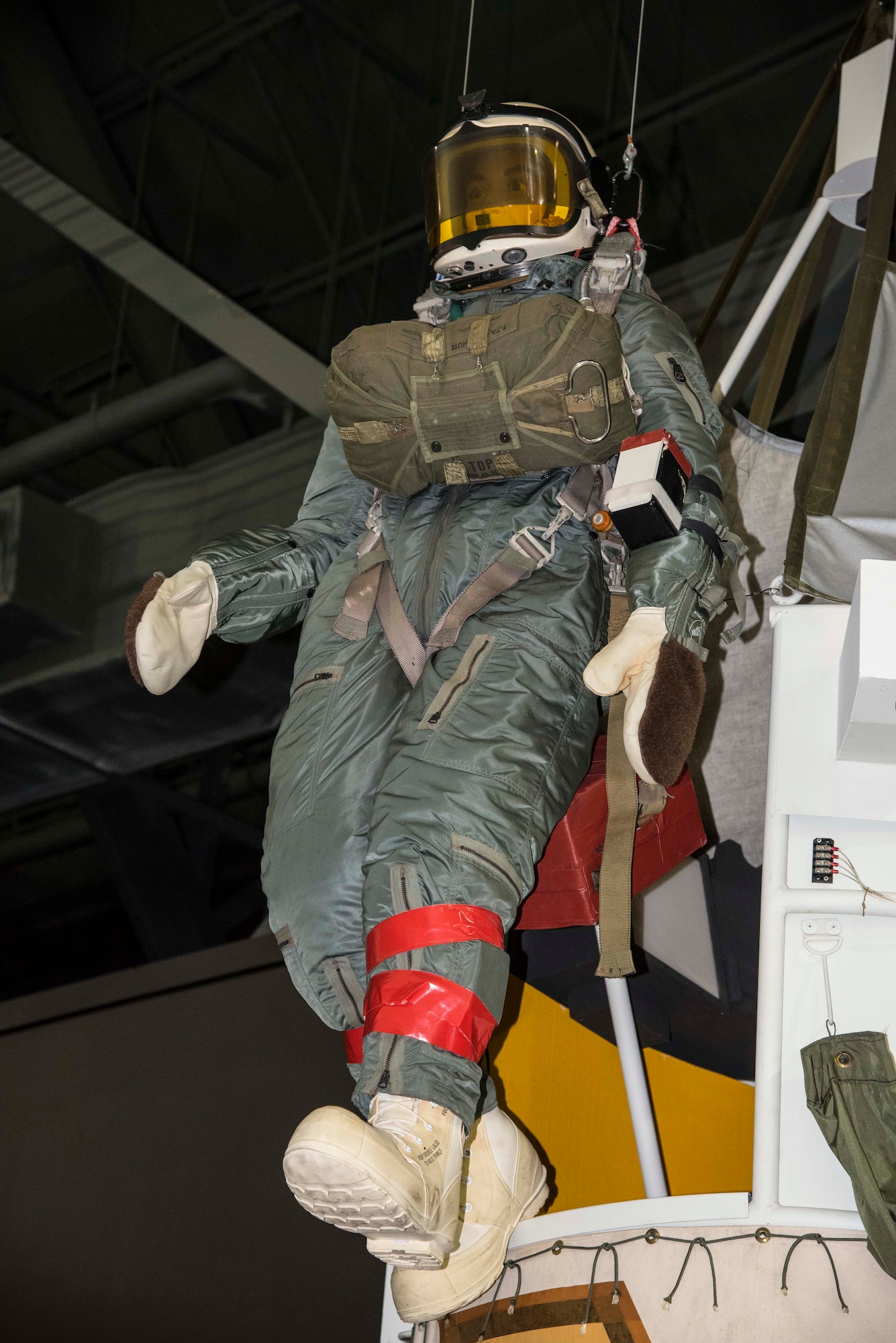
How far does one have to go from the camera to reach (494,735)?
160cm

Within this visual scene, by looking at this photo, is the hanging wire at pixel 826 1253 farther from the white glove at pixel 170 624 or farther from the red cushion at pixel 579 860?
the white glove at pixel 170 624

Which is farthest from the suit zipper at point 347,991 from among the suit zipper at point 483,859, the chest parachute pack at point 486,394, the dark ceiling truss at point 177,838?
the dark ceiling truss at point 177,838

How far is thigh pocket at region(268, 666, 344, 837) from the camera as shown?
5.73 ft

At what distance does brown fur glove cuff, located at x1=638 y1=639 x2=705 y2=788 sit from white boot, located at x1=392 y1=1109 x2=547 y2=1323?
1.80 feet

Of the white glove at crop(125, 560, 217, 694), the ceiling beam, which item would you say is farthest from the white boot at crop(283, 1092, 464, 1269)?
the ceiling beam

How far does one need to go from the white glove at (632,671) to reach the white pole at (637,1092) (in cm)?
39

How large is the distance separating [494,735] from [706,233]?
14.8 feet

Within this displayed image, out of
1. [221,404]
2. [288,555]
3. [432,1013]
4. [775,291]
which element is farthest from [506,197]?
[221,404]

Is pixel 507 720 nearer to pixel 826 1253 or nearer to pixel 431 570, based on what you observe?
pixel 431 570

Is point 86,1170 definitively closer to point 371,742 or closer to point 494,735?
point 371,742

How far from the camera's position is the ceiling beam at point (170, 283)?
4875mm

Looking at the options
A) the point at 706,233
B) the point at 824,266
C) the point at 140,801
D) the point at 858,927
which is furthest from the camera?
the point at 140,801

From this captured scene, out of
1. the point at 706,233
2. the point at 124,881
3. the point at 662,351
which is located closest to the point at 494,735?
the point at 662,351

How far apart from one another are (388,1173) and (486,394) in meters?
1.04
